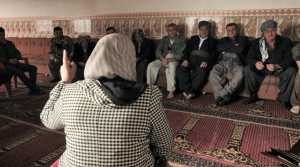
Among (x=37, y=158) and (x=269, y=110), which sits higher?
(x=269, y=110)

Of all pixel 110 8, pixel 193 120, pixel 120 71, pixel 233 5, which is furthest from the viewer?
pixel 110 8

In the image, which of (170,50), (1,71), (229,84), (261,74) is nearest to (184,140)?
(229,84)

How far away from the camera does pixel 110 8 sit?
17.0 ft

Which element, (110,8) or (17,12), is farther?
(17,12)

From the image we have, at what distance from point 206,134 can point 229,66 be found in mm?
1502

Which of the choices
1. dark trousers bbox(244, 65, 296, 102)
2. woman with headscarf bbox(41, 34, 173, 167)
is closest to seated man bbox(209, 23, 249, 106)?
dark trousers bbox(244, 65, 296, 102)

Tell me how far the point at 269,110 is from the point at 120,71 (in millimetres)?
2611

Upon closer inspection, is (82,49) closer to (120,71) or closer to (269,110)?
(269,110)

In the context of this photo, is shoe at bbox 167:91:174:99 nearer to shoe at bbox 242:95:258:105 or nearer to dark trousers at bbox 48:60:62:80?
shoe at bbox 242:95:258:105

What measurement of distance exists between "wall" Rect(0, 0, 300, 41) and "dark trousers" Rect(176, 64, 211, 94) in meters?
1.04

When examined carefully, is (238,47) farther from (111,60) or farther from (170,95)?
(111,60)

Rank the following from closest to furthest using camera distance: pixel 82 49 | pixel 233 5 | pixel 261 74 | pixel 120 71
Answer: pixel 120 71, pixel 261 74, pixel 233 5, pixel 82 49

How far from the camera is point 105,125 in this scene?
3.26ft

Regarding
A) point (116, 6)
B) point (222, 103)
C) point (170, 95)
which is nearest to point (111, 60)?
point (222, 103)
